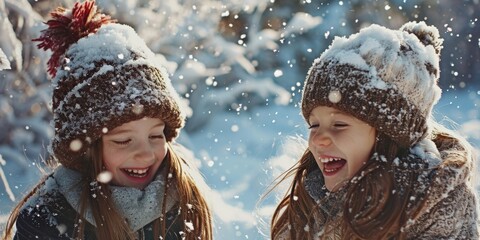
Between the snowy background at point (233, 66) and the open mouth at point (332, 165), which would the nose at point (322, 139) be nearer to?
the open mouth at point (332, 165)

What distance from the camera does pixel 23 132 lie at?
6293 millimetres

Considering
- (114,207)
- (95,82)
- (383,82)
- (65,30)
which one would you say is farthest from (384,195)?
(65,30)

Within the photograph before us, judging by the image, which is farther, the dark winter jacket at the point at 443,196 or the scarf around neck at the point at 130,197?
the scarf around neck at the point at 130,197

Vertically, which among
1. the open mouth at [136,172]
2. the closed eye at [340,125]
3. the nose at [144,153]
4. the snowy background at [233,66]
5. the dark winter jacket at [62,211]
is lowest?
the dark winter jacket at [62,211]

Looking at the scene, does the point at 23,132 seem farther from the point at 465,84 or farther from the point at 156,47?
the point at 465,84

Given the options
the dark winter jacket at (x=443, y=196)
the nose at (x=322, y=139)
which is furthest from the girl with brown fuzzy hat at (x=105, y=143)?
the dark winter jacket at (x=443, y=196)

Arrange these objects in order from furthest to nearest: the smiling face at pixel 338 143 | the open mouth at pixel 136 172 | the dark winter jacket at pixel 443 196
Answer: the open mouth at pixel 136 172 < the smiling face at pixel 338 143 < the dark winter jacket at pixel 443 196

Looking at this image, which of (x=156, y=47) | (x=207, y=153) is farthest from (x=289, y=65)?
(x=156, y=47)

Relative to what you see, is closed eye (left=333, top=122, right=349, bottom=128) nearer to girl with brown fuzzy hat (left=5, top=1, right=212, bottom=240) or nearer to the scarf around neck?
girl with brown fuzzy hat (left=5, top=1, right=212, bottom=240)

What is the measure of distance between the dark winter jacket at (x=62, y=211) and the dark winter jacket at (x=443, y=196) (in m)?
0.84

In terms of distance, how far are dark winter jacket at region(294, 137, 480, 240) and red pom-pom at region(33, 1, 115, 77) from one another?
1.35 meters

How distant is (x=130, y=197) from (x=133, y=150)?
0.22 metres

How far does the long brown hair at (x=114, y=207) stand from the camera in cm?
305

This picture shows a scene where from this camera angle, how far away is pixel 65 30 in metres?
3.14
